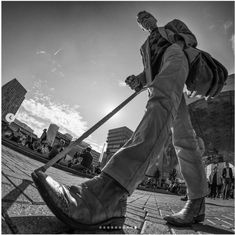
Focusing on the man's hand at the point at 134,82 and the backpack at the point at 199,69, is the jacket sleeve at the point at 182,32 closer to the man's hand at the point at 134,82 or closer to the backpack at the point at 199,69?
the backpack at the point at 199,69

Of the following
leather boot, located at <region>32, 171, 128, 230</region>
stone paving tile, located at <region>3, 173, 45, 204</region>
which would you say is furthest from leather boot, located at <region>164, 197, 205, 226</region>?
stone paving tile, located at <region>3, 173, 45, 204</region>

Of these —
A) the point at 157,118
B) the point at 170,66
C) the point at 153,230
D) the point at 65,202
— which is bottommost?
the point at 153,230

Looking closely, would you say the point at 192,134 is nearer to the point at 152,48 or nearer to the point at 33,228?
the point at 152,48

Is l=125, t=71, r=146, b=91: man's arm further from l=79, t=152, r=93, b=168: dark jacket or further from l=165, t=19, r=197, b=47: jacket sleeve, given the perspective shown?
l=79, t=152, r=93, b=168: dark jacket

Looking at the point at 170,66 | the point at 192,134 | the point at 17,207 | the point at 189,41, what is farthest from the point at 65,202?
the point at 189,41

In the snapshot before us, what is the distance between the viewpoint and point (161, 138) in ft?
3.32

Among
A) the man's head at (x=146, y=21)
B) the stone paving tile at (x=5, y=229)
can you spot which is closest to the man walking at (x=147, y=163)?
the stone paving tile at (x=5, y=229)

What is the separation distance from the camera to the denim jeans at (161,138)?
0.87 meters

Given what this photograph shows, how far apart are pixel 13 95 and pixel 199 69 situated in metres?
78.4

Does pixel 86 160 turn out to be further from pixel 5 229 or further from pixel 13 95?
pixel 13 95

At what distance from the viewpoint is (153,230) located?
100 cm

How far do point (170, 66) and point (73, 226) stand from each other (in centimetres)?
111

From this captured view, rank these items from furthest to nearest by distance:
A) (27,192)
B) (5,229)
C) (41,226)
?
1. (27,192)
2. (41,226)
3. (5,229)

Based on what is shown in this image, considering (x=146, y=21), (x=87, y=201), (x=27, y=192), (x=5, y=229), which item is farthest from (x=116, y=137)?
(x=5, y=229)
